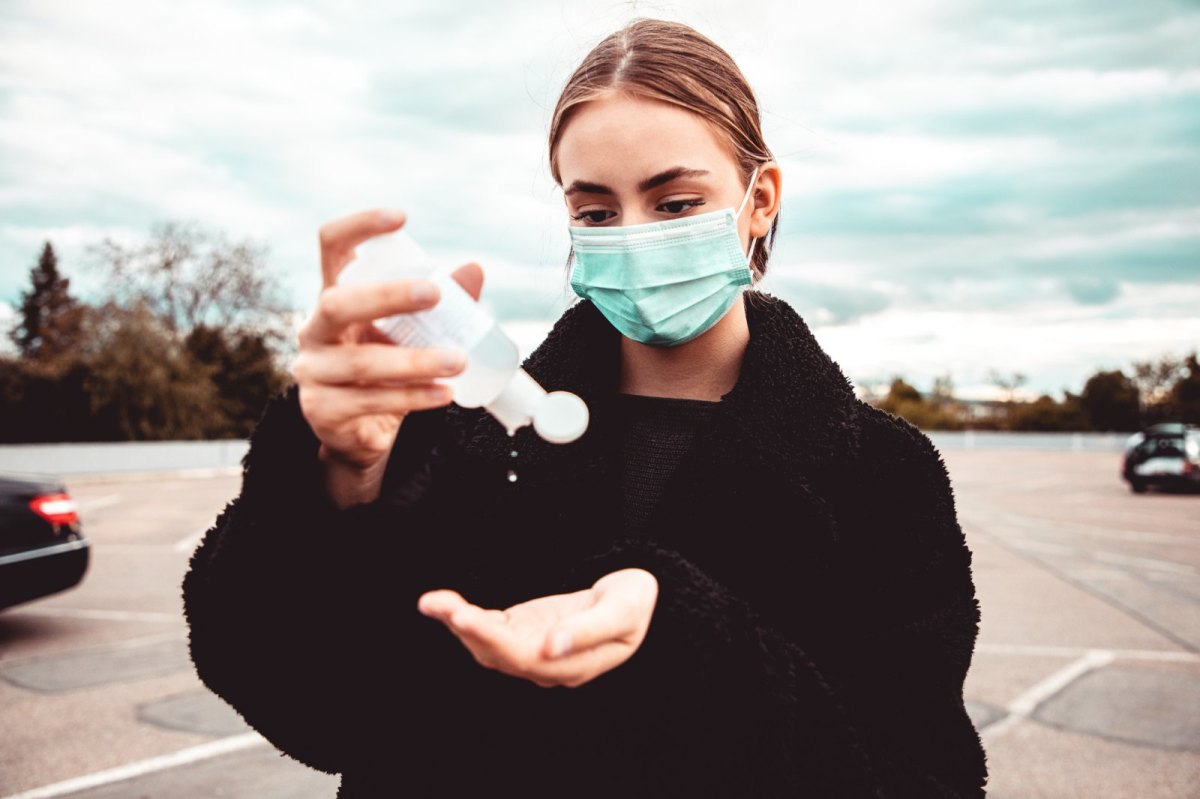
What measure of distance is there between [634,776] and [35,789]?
12.9 feet

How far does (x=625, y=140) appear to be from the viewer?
1.49 metres

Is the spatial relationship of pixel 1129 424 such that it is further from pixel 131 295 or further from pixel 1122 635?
pixel 1122 635

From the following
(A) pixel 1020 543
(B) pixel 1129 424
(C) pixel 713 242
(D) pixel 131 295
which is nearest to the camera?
(C) pixel 713 242

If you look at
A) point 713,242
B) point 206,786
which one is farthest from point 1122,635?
point 713,242

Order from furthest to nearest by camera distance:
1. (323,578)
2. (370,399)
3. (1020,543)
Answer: (1020,543) → (323,578) → (370,399)

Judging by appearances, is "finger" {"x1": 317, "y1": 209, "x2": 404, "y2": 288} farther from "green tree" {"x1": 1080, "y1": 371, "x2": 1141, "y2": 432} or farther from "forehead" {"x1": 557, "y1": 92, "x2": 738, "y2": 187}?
"green tree" {"x1": 1080, "y1": 371, "x2": 1141, "y2": 432}

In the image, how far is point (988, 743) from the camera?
4.66 meters

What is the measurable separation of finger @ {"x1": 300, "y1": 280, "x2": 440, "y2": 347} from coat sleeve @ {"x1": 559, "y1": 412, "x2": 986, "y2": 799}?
47 cm

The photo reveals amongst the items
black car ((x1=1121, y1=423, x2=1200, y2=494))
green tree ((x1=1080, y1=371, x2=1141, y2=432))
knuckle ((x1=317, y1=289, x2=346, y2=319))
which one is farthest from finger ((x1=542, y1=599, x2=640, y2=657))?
green tree ((x1=1080, y1=371, x2=1141, y2=432))

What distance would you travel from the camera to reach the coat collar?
5.04 ft

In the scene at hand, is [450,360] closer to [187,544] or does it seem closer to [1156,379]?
[187,544]

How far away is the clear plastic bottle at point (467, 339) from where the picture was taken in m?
1.06

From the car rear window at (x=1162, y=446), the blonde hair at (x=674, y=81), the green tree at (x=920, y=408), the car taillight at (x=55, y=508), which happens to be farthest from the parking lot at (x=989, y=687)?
the green tree at (x=920, y=408)

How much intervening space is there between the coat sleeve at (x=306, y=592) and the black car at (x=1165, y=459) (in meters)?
21.3
